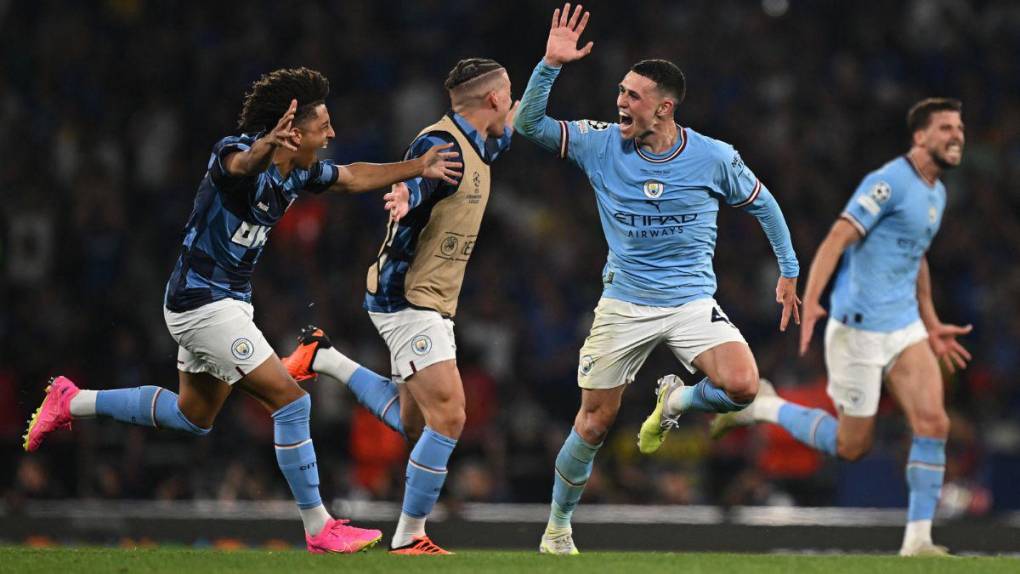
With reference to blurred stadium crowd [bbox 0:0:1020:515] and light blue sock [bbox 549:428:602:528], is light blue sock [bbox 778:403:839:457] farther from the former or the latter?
blurred stadium crowd [bbox 0:0:1020:515]

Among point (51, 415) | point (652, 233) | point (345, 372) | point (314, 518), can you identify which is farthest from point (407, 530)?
point (51, 415)

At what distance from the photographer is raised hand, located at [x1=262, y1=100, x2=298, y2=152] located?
6738 millimetres

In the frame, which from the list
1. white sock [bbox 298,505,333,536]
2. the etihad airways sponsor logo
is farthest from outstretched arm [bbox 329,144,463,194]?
white sock [bbox 298,505,333,536]

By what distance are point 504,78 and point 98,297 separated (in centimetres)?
705

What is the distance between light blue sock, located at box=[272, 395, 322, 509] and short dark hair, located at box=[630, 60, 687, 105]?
2.34m

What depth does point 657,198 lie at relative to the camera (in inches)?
305

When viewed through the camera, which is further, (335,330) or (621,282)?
(335,330)

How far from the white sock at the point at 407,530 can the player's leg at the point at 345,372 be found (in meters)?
0.87

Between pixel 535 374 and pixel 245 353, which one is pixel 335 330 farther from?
pixel 245 353

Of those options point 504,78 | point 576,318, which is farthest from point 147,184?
point 504,78

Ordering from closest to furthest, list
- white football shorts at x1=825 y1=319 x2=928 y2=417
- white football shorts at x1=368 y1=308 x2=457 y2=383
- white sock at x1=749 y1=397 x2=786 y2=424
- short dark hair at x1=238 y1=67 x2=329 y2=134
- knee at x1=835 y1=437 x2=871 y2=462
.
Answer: short dark hair at x1=238 y1=67 x2=329 y2=134
white football shorts at x1=368 y1=308 x2=457 y2=383
white football shorts at x1=825 y1=319 x2=928 y2=417
knee at x1=835 y1=437 x2=871 y2=462
white sock at x1=749 y1=397 x2=786 y2=424

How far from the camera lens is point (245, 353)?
718 centimetres

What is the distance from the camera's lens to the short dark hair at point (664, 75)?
778cm

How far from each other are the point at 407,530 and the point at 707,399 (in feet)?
5.43
